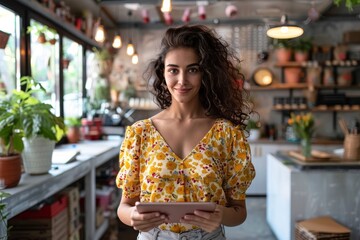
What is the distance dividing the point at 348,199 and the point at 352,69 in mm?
3556

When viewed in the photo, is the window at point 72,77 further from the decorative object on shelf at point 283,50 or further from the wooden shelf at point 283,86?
the decorative object on shelf at point 283,50

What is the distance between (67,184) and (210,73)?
175 cm

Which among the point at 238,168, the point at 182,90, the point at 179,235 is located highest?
the point at 182,90

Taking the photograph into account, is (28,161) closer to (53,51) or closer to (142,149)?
(142,149)

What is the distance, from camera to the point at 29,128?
79.0 inches

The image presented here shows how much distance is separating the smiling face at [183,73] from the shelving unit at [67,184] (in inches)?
40.8

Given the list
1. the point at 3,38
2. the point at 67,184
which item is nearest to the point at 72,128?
the point at 67,184

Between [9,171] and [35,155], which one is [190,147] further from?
[35,155]

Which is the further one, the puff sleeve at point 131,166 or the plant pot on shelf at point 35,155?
the plant pot on shelf at point 35,155

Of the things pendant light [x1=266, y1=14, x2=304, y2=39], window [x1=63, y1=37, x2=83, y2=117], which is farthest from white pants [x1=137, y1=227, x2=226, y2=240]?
window [x1=63, y1=37, x2=83, y2=117]

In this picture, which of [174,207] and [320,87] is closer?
[174,207]

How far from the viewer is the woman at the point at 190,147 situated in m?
1.26

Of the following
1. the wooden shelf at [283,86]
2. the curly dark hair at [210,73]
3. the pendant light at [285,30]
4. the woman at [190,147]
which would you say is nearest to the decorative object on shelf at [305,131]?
the pendant light at [285,30]

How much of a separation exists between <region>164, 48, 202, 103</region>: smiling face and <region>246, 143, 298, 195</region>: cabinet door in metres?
4.40
